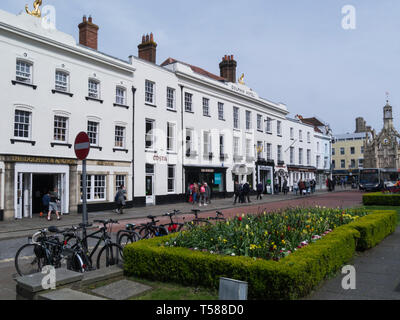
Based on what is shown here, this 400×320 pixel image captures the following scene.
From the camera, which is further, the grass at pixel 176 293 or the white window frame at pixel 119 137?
the white window frame at pixel 119 137

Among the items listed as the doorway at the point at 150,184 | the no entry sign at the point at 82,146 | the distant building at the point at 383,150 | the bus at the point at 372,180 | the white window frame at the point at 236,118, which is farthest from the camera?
the distant building at the point at 383,150

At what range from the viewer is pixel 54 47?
18734mm

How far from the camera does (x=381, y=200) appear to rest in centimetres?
2072

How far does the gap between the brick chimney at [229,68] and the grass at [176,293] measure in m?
31.6

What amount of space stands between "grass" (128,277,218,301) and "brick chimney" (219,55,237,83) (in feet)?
104

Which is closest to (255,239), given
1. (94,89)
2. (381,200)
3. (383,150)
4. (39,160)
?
(39,160)

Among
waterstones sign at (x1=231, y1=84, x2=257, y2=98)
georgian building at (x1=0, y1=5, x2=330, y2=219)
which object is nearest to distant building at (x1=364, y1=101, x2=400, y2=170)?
waterstones sign at (x1=231, y1=84, x2=257, y2=98)

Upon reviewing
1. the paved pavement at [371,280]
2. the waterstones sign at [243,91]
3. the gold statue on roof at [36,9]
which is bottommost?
the paved pavement at [371,280]

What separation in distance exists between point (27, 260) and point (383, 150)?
81535 mm

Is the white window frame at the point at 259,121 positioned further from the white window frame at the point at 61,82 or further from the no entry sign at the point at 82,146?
the no entry sign at the point at 82,146

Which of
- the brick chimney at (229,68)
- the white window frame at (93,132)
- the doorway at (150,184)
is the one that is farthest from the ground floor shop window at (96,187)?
the brick chimney at (229,68)

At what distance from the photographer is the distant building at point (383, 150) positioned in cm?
7312

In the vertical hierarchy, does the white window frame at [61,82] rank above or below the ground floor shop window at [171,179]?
above

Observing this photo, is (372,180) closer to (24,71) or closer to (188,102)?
(188,102)
